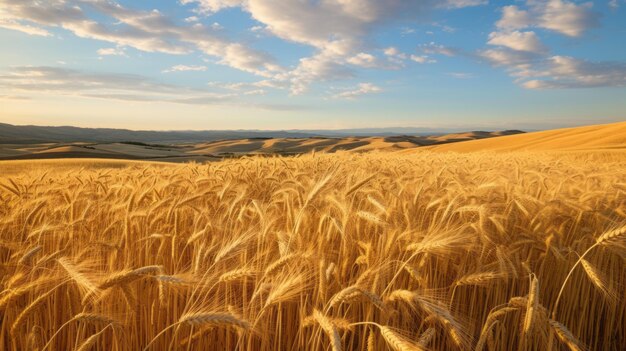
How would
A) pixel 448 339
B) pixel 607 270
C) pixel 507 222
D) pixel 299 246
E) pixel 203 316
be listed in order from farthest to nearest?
1. pixel 607 270
2. pixel 507 222
3. pixel 299 246
4. pixel 448 339
5. pixel 203 316

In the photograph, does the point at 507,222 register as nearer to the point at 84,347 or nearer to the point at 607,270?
the point at 607,270

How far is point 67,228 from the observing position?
2.29 metres

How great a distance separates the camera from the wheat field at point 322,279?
138cm

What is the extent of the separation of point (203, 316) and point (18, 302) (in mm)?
1309

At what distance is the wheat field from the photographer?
4.54 feet

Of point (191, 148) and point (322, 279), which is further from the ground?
point (322, 279)

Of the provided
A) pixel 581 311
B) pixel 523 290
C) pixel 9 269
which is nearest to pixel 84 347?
pixel 9 269

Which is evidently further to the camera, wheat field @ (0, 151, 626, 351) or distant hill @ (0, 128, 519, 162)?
distant hill @ (0, 128, 519, 162)

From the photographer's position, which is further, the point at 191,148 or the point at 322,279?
the point at 191,148

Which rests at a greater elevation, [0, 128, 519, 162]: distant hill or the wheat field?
the wheat field

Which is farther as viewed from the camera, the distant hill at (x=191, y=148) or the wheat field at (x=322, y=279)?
the distant hill at (x=191, y=148)

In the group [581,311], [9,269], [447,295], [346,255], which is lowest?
[581,311]

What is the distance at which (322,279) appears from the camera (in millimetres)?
1511

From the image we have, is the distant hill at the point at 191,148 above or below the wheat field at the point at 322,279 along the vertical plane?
below
